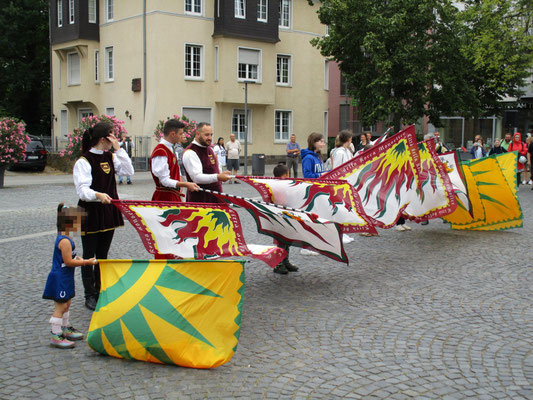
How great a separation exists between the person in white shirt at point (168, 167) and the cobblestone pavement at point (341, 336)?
143 cm

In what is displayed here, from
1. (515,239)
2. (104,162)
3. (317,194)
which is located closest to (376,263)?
(317,194)

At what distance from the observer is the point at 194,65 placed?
34.3 metres

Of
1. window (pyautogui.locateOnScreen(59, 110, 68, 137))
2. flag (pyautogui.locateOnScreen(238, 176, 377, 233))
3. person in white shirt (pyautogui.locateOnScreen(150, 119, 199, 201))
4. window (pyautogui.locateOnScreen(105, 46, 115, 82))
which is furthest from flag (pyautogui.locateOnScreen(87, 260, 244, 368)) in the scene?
window (pyautogui.locateOnScreen(59, 110, 68, 137))

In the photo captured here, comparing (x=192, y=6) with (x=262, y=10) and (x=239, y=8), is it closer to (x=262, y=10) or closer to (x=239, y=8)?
(x=239, y=8)

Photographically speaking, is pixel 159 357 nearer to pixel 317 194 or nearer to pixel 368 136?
pixel 317 194

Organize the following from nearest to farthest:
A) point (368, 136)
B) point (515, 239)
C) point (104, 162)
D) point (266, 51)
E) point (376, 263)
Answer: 1. point (104, 162)
2. point (376, 263)
3. point (515, 239)
4. point (368, 136)
5. point (266, 51)

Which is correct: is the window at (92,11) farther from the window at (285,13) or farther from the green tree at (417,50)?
the green tree at (417,50)

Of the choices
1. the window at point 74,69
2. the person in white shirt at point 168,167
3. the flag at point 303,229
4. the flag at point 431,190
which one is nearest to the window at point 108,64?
the window at point 74,69

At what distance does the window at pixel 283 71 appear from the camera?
3756cm

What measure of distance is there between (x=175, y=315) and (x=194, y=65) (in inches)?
1217

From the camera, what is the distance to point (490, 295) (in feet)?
22.7

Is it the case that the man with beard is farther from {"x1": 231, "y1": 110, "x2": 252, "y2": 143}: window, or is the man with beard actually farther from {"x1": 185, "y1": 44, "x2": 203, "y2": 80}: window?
{"x1": 231, "y1": 110, "x2": 252, "y2": 143}: window

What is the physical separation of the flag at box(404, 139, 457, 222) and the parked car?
23.2 m

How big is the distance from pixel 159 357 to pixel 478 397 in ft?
7.72
